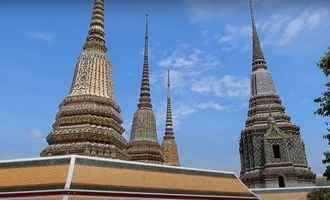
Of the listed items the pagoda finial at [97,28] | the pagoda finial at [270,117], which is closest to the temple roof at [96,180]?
the pagoda finial at [97,28]

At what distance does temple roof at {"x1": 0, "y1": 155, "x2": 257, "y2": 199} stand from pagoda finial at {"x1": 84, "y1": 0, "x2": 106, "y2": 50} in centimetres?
1080

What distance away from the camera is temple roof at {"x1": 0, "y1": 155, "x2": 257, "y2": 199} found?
52.4 feet

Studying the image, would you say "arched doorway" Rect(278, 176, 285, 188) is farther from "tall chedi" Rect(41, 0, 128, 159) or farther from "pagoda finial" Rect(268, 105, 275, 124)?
"tall chedi" Rect(41, 0, 128, 159)

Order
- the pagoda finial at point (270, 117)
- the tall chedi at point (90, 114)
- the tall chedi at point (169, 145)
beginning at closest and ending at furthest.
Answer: the tall chedi at point (90, 114) < the pagoda finial at point (270, 117) < the tall chedi at point (169, 145)

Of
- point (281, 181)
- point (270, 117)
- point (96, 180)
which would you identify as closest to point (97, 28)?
point (96, 180)

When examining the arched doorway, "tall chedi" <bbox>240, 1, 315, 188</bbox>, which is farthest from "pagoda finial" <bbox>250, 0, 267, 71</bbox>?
the arched doorway

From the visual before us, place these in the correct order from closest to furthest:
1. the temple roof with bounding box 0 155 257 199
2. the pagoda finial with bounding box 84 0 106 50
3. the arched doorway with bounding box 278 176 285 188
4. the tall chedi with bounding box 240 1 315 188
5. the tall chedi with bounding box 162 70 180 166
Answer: the temple roof with bounding box 0 155 257 199
the pagoda finial with bounding box 84 0 106 50
the arched doorway with bounding box 278 176 285 188
the tall chedi with bounding box 240 1 315 188
the tall chedi with bounding box 162 70 180 166

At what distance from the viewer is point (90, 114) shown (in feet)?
75.4

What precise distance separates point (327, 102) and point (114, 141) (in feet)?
42.2

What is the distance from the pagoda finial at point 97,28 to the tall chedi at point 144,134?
29.9 ft

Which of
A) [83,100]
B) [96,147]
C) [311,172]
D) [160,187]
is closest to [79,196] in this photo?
[160,187]

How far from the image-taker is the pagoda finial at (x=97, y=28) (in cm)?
2662

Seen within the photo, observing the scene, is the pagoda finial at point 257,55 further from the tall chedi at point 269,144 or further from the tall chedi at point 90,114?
the tall chedi at point 90,114

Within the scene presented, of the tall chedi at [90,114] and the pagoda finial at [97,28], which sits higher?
the pagoda finial at [97,28]
